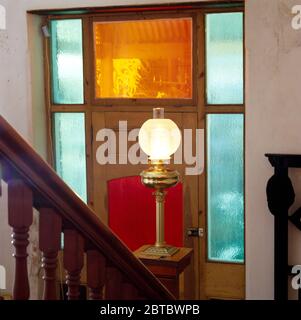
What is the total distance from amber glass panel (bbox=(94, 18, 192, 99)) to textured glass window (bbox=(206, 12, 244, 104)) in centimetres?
14

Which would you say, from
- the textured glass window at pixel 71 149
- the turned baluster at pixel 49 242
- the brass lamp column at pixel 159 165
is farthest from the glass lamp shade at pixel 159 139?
the textured glass window at pixel 71 149

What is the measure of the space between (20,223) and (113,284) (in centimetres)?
38

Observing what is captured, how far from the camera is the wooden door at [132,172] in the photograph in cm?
445

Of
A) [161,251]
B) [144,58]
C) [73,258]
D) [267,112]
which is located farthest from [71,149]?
[73,258]

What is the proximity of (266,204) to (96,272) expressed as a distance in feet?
8.79

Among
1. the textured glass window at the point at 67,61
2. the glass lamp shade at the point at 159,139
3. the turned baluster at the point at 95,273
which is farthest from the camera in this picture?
the textured glass window at the point at 67,61

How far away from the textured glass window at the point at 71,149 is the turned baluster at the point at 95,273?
309 centimetres

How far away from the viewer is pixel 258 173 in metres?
4.14

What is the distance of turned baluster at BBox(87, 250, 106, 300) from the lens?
1.58 m

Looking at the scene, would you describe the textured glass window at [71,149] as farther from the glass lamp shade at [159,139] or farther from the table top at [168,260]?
the table top at [168,260]

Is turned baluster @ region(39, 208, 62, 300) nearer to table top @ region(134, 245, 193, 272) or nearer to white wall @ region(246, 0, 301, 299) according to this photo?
table top @ region(134, 245, 193, 272)

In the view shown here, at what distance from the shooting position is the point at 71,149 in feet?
15.6
